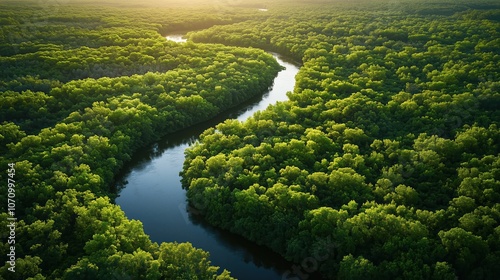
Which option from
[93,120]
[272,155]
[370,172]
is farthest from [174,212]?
[370,172]

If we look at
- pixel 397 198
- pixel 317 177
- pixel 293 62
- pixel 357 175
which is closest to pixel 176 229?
pixel 317 177

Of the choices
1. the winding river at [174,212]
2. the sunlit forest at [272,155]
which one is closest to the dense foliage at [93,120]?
the sunlit forest at [272,155]

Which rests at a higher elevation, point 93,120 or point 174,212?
point 93,120

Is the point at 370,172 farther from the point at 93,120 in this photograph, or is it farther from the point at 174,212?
the point at 93,120

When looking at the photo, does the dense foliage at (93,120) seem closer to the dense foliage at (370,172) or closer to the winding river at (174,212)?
the winding river at (174,212)

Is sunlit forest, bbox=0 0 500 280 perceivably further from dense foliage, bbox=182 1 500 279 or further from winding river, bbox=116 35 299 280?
winding river, bbox=116 35 299 280

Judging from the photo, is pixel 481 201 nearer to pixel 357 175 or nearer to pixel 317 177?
pixel 357 175
